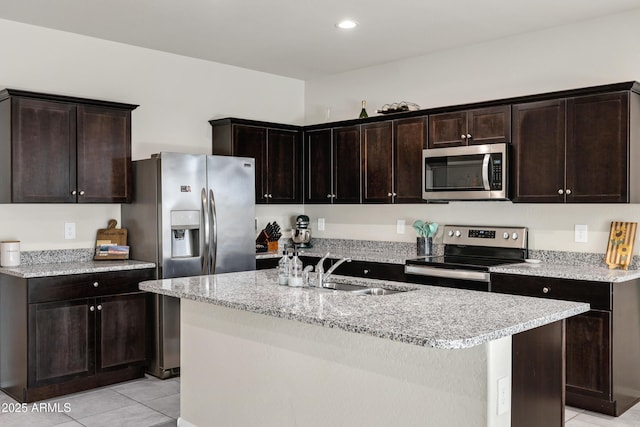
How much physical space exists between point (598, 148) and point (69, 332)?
379 centimetres

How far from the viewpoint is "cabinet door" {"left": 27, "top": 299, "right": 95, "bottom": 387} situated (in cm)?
385

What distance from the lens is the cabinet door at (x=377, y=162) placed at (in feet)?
16.8

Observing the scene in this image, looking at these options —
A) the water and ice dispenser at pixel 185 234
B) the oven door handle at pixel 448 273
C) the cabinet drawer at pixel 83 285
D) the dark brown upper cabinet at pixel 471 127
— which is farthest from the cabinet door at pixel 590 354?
the cabinet drawer at pixel 83 285

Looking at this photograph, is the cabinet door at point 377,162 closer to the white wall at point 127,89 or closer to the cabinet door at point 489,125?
the cabinet door at point 489,125

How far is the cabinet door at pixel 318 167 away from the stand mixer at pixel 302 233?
235 mm

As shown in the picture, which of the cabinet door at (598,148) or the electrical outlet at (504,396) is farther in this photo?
the cabinet door at (598,148)

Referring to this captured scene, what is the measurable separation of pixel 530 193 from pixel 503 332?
8.08ft

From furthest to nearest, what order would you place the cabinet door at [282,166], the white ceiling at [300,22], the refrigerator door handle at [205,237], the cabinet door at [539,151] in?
the cabinet door at [282,166] → the refrigerator door handle at [205,237] → the cabinet door at [539,151] → the white ceiling at [300,22]

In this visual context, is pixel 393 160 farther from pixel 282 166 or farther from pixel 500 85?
pixel 282 166

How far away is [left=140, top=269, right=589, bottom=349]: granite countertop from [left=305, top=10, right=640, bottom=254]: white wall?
6.03 feet

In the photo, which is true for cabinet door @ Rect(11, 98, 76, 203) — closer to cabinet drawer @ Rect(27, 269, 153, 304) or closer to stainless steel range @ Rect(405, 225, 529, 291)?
cabinet drawer @ Rect(27, 269, 153, 304)

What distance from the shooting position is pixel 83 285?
4.05 meters

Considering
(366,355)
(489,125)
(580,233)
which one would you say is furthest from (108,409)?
(580,233)

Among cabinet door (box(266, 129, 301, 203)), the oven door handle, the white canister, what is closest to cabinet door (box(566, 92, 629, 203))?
the oven door handle
